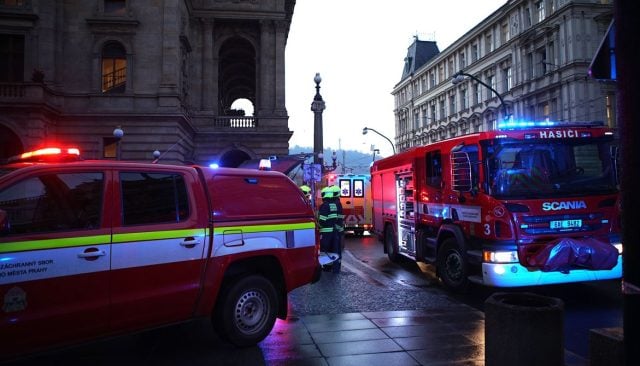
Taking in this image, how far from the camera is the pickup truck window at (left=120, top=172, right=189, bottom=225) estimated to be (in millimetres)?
4750

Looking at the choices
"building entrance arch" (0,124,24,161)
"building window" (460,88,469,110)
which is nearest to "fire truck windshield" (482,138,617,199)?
"building entrance arch" (0,124,24,161)

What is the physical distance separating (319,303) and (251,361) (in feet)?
9.45

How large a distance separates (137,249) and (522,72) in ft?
175

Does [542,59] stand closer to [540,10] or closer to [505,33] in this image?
[540,10]

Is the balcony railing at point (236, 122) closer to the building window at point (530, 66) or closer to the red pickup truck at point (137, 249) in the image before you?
the red pickup truck at point (137, 249)

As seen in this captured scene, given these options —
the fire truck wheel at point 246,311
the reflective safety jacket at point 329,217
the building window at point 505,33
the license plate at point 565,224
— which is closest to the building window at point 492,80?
the building window at point 505,33

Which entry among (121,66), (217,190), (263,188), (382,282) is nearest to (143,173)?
(217,190)

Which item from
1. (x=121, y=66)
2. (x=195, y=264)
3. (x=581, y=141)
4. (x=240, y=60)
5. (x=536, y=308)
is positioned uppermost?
(x=240, y=60)

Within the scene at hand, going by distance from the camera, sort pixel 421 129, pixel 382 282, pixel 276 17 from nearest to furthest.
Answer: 1. pixel 382 282
2. pixel 276 17
3. pixel 421 129

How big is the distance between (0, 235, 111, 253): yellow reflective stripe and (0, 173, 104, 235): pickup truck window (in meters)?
0.11

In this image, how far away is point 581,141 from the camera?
804 centimetres

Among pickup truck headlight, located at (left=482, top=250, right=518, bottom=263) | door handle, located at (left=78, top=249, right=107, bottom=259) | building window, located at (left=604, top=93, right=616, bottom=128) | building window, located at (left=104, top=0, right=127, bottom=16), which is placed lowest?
pickup truck headlight, located at (left=482, top=250, right=518, bottom=263)

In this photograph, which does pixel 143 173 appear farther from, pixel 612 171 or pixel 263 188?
pixel 612 171

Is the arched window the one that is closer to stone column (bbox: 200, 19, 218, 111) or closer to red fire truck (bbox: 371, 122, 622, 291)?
stone column (bbox: 200, 19, 218, 111)
